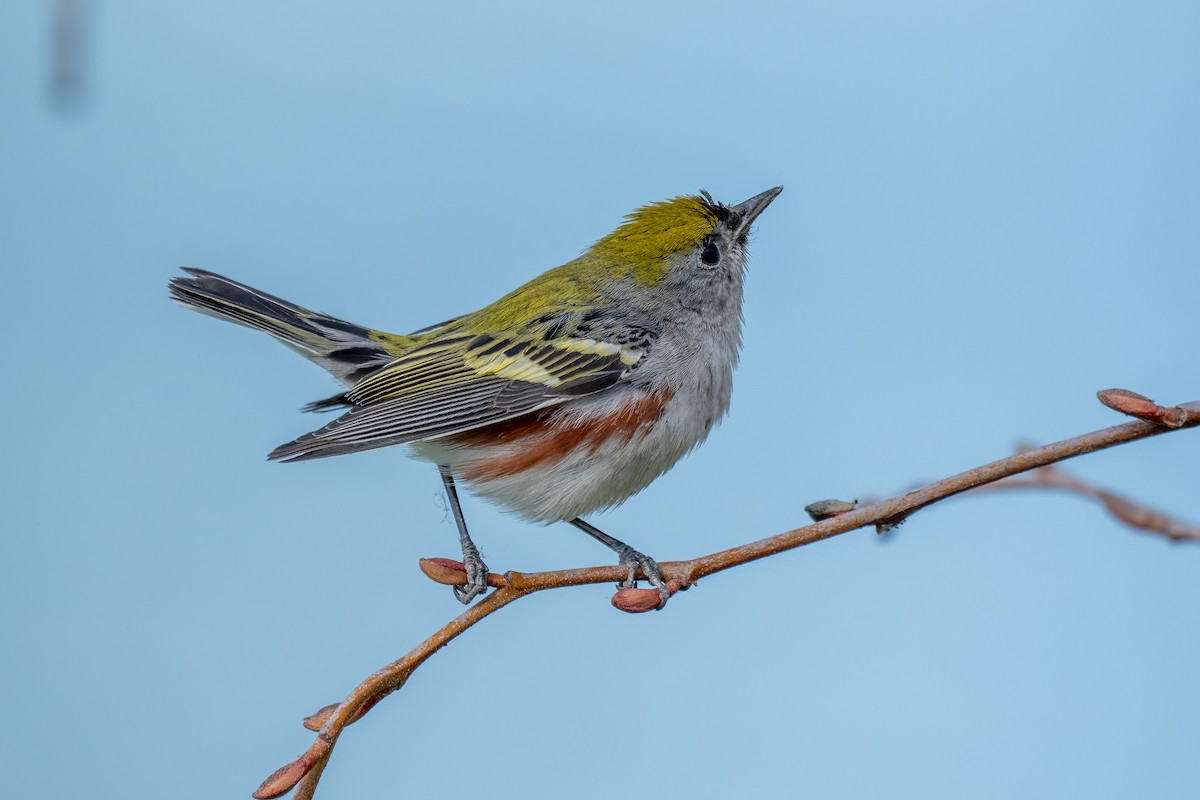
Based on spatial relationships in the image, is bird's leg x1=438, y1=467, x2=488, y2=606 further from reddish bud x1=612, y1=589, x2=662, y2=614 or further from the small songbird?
reddish bud x1=612, y1=589, x2=662, y2=614

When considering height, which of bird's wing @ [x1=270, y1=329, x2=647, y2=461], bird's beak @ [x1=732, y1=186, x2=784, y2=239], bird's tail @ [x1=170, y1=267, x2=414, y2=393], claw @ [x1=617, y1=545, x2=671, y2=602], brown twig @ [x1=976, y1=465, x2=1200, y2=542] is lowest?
brown twig @ [x1=976, y1=465, x2=1200, y2=542]

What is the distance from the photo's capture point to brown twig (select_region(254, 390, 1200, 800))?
6.29 feet

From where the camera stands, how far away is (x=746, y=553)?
225cm

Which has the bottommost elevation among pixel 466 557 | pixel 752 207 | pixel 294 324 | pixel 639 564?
pixel 639 564

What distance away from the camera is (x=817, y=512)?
7.64ft

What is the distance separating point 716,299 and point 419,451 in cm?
118

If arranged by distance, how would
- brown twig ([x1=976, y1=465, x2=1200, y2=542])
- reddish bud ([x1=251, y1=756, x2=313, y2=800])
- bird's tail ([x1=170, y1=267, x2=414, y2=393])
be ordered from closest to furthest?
reddish bud ([x1=251, y1=756, x2=313, y2=800]), brown twig ([x1=976, y1=465, x2=1200, y2=542]), bird's tail ([x1=170, y1=267, x2=414, y2=393])

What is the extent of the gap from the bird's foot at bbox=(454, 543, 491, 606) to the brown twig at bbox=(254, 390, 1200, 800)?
2.11ft

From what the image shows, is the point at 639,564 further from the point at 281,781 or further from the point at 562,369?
the point at 281,781

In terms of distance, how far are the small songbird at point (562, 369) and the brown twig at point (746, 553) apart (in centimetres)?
75

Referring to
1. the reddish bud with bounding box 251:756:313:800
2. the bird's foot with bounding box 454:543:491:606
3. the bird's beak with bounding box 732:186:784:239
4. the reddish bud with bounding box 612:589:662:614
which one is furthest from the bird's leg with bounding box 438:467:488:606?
the bird's beak with bounding box 732:186:784:239

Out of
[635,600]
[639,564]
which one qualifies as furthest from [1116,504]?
[639,564]

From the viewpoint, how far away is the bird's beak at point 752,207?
12.5 ft

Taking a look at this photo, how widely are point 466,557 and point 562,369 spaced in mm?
695
